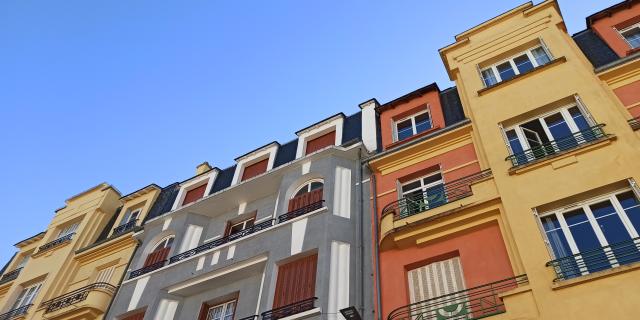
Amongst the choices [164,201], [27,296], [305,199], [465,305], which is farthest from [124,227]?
[465,305]

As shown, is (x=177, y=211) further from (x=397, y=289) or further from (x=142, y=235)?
(x=397, y=289)

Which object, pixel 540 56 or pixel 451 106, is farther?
pixel 451 106

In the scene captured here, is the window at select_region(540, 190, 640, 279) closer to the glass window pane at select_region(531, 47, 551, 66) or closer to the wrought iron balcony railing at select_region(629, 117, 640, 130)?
the wrought iron balcony railing at select_region(629, 117, 640, 130)

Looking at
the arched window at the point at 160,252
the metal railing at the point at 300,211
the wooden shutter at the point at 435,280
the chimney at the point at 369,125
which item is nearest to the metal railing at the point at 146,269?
the arched window at the point at 160,252

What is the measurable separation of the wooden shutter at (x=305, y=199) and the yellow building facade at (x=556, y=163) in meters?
5.07

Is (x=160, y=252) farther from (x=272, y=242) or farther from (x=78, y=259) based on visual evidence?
(x=272, y=242)

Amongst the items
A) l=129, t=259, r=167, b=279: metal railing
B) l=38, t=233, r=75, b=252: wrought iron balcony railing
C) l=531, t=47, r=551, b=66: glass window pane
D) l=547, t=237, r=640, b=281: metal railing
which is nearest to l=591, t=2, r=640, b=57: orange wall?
l=531, t=47, r=551, b=66: glass window pane

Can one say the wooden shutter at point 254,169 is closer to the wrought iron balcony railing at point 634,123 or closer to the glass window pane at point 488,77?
the glass window pane at point 488,77

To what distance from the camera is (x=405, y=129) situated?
16516 millimetres

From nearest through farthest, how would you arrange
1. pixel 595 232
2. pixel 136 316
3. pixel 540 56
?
pixel 595 232, pixel 540 56, pixel 136 316

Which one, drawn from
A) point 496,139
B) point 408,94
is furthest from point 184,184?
point 496,139

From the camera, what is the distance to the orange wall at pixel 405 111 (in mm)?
15945

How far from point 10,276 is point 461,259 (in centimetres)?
2144


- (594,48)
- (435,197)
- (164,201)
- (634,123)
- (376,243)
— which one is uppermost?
(594,48)
